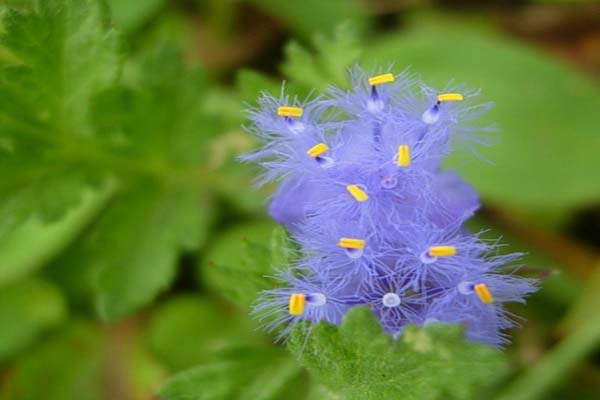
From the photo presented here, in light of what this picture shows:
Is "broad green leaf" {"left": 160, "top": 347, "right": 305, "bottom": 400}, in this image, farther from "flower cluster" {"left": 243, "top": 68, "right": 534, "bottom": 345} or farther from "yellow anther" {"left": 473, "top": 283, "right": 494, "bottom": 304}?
"yellow anther" {"left": 473, "top": 283, "right": 494, "bottom": 304}

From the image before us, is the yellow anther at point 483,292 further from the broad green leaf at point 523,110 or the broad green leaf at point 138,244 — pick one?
the broad green leaf at point 523,110

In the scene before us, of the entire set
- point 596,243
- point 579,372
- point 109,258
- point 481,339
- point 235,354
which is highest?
point 109,258

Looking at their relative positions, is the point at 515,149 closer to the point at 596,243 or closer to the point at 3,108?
the point at 596,243

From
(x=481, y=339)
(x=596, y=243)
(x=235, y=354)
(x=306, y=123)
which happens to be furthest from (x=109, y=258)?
(x=596, y=243)

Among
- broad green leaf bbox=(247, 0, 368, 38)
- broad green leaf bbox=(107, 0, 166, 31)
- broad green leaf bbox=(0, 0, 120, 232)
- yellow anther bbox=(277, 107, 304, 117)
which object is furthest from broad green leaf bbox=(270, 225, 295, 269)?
broad green leaf bbox=(247, 0, 368, 38)

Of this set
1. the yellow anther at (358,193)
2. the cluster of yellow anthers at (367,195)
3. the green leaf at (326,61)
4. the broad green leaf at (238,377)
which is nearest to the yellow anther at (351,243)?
the cluster of yellow anthers at (367,195)

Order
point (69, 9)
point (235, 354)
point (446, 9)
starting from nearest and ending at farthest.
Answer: point (235, 354)
point (69, 9)
point (446, 9)
